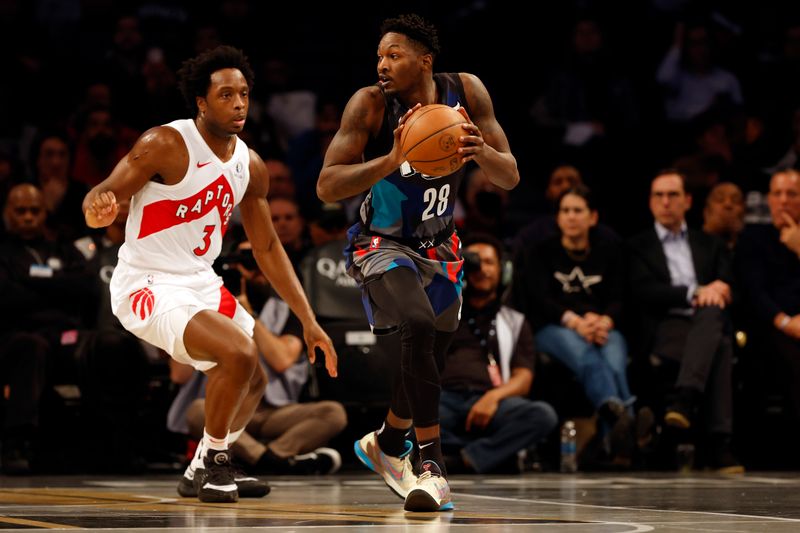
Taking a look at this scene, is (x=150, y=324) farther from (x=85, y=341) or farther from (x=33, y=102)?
(x=33, y=102)

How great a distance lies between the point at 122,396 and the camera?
334 inches

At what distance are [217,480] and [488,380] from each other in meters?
3.27

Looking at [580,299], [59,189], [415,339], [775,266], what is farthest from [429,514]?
[59,189]

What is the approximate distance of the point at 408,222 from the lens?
5.53 m

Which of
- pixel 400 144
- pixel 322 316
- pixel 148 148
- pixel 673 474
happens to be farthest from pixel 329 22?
pixel 400 144

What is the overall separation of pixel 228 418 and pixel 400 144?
61.8 inches

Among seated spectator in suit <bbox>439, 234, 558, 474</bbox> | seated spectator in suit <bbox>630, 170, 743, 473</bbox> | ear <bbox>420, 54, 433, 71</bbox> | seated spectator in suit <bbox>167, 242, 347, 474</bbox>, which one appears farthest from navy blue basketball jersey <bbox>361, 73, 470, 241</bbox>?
seated spectator in suit <bbox>630, 170, 743, 473</bbox>

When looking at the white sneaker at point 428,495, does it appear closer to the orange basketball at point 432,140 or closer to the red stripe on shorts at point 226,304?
the orange basketball at point 432,140

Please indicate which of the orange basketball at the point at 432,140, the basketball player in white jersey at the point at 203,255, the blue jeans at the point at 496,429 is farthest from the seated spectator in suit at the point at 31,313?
the orange basketball at the point at 432,140

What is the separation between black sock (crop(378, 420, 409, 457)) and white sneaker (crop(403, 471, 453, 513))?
2.26ft

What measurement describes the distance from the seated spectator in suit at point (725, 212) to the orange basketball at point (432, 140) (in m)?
5.21

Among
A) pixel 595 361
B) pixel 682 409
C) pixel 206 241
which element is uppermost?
pixel 206 241

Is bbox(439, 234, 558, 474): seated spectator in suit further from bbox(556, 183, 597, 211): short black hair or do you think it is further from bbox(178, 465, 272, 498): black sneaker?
bbox(178, 465, 272, 498): black sneaker

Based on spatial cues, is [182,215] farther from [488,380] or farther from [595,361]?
[595,361]
